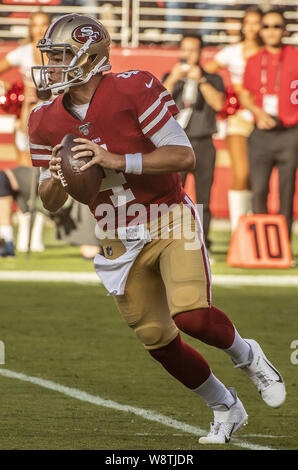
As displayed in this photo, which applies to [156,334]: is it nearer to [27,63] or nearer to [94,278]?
[94,278]

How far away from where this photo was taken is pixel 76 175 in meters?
4.54

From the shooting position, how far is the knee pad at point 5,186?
11.3 meters

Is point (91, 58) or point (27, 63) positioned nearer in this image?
point (91, 58)

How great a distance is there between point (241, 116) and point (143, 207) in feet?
23.8

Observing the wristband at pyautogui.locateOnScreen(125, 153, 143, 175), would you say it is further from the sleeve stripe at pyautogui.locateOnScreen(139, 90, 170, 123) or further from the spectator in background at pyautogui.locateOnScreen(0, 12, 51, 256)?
the spectator in background at pyautogui.locateOnScreen(0, 12, 51, 256)

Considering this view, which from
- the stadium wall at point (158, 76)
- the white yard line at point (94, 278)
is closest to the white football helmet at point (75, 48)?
the white yard line at point (94, 278)

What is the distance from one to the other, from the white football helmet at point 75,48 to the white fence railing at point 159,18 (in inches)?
451

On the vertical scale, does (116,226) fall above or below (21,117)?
above

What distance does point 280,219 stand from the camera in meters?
11.1

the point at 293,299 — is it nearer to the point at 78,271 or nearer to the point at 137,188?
the point at 78,271

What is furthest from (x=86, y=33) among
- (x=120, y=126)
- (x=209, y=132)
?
(x=209, y=132)

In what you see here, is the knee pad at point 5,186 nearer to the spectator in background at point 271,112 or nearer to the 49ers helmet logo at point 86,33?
the spectator in background at point 271,112

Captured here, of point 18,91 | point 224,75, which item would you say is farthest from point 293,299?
point 224,75

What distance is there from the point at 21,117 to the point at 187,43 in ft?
5.89
